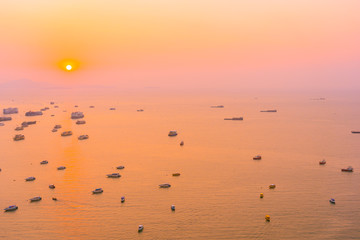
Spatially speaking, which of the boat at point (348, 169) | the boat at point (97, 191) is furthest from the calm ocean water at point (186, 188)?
the boat at point (348, 169)

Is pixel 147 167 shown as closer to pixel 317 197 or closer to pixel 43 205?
pixel 43 205

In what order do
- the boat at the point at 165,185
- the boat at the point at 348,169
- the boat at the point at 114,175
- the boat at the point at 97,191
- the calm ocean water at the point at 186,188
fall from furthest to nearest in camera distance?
the boat at the point at 348,169 < the boat at the point at 114,175 < the boat at the point at 165,185 < the boat at the point at 97,191 < the calm ocean water at the point at 186,188

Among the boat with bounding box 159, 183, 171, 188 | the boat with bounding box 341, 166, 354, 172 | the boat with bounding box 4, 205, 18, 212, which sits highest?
the boat with bounding box 341, 166, 354, 172

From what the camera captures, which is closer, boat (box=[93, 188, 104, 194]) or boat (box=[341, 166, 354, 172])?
boat (box=[93, 188, 104, 194])

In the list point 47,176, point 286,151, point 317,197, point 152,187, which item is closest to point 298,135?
point 286,151

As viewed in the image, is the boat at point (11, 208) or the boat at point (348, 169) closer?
the boat at point (11, 208)

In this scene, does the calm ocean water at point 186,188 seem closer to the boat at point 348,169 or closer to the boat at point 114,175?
the boat at point 114,175

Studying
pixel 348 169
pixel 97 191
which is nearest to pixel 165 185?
pixel 97 191

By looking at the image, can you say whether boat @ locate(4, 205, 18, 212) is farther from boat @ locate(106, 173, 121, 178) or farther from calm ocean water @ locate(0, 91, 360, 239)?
boat @ locate(106, 173, 121, 178)

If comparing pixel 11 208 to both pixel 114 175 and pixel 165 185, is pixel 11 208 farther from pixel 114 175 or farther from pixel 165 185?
pixel 165 185

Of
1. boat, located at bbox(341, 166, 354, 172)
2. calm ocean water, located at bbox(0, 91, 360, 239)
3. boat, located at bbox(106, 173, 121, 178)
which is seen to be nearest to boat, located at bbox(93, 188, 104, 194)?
calm ocean water, located at bbox(0, 91, 360, 239)

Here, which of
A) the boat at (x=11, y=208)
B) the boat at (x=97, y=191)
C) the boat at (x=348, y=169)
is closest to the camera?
the boat at (x=11, y=208)
